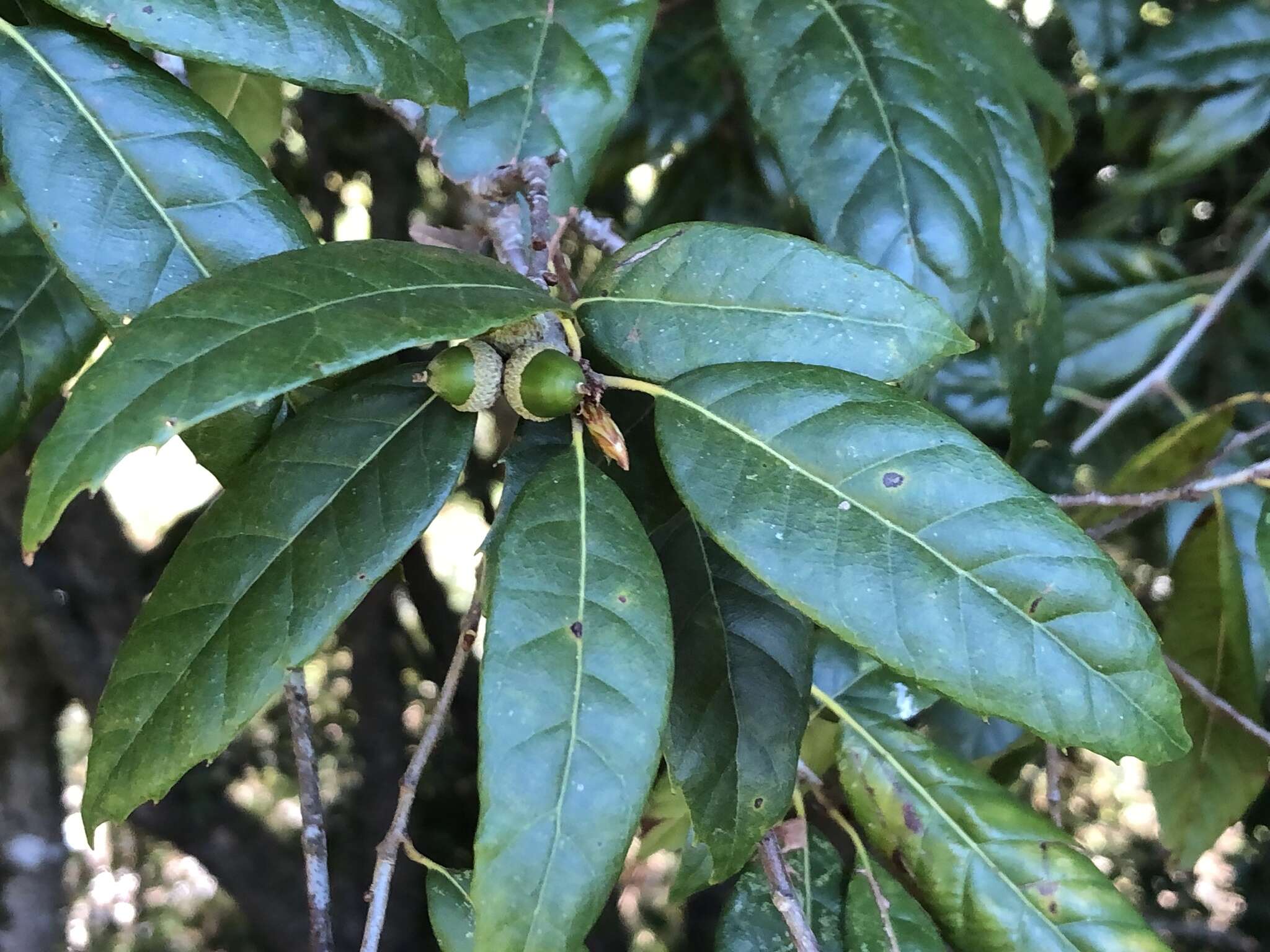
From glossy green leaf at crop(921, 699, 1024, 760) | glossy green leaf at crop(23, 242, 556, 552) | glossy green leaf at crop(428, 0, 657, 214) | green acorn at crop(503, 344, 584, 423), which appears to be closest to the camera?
glossy green leaf at crop(23, 242, 556, 552)

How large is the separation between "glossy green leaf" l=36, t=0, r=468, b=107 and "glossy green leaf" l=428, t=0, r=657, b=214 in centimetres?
6

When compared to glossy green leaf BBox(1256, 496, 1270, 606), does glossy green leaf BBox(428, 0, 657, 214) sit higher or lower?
higher

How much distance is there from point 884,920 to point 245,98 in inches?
31.6

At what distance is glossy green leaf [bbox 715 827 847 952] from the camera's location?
0.53 m

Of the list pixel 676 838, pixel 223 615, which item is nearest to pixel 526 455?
pixel 223 615

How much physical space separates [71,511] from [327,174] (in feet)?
2.13

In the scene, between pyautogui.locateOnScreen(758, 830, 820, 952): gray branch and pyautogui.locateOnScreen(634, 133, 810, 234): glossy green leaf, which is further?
pyautogui.locateOnScreen(634, 133, 810, 234): glossy green leaf

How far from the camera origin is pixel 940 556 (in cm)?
35

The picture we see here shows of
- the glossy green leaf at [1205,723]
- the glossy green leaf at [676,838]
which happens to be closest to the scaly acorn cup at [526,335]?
the glossy green leaf at [676,838]

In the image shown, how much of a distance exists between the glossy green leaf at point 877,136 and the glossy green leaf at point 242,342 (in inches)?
10.4

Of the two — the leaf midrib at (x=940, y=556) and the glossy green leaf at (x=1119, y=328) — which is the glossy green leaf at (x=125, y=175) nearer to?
the leaf midrib at (x=940, y=556)

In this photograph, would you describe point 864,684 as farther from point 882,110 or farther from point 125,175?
point 125,175

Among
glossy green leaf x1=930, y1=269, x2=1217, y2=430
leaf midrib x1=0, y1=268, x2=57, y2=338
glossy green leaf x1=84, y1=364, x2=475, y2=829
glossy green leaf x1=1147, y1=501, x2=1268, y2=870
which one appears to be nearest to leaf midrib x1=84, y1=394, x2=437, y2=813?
glossy green leaf x1=84, y1=364, x2=475, y2=829

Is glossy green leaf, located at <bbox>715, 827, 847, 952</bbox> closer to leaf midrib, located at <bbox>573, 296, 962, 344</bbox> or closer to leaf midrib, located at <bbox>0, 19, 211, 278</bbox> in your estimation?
leaf midrib, located at <bbox>573, 296, 962, 344</bbox>
